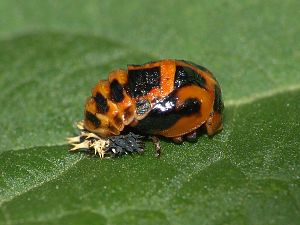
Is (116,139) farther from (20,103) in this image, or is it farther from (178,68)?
(20,103)

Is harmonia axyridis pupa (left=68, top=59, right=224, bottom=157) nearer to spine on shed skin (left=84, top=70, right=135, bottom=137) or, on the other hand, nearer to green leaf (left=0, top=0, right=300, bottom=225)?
spine on shed skin (left=84, top=70, right=135, bottom=137)

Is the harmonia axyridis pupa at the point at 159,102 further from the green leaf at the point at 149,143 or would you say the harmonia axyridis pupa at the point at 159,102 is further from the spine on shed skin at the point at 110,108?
the green leaf at the point at 149,143

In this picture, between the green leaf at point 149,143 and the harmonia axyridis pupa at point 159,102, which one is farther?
the harmonia axyridis pupa at point 159,102

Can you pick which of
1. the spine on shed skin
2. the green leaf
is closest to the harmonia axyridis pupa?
the spine on shed skin

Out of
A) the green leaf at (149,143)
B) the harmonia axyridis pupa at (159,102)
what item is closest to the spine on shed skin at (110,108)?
the harmonia axyridis pupa at (159,102)

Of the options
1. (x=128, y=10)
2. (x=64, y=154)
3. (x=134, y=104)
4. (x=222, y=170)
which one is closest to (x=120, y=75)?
(x=134, y=104)
